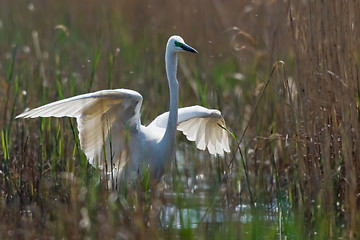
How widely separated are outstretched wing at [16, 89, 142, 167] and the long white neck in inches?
8.8

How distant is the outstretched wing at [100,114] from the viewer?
4.87m

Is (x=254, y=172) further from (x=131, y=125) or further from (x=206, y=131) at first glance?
(x=131, y=125)

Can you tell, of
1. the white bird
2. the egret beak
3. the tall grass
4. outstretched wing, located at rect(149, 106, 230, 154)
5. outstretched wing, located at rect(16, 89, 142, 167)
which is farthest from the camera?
outstretched wing, located at rect(149, 106, 230, 154)

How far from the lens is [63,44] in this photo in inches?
336

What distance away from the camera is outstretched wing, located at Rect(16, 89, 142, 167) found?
16.0 feet

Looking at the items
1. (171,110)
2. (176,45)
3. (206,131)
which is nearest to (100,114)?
(171,110)

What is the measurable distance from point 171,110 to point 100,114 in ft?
1.57

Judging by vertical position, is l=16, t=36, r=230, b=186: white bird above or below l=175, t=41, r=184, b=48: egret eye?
below

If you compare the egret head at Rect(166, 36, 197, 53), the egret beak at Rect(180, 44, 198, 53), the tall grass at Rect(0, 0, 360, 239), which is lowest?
the tall grass at Rect(0, 0, 360, 239)

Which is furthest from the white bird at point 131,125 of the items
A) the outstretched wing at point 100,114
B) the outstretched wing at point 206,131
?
the outstretched wing at point 206,131

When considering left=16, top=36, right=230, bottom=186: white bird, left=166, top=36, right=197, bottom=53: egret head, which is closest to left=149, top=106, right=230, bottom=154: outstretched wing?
left=16, top=36, right=230, bottom=186: white bird

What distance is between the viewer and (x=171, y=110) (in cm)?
532

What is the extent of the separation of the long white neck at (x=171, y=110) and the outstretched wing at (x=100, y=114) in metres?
0.22

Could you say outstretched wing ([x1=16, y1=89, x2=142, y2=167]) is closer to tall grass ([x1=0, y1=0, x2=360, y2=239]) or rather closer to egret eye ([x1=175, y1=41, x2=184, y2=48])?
tall grass ([x1=0, y1=0, x2=360, y2=239])
